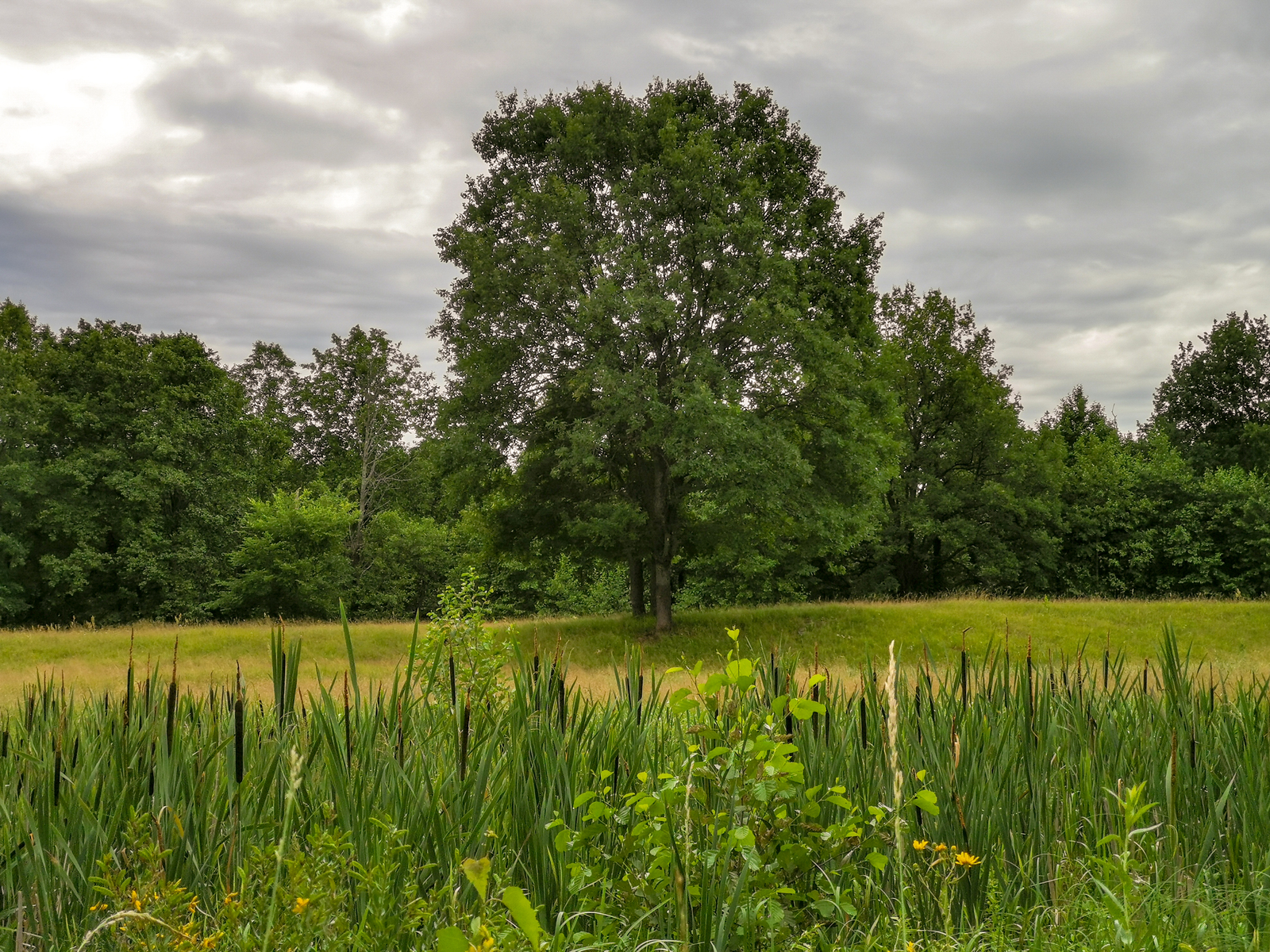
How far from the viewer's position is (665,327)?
18.2 m

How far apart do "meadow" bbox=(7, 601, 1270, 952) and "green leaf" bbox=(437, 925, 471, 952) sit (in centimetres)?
31

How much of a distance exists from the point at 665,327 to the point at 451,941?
57.7 feet

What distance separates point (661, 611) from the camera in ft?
66.5

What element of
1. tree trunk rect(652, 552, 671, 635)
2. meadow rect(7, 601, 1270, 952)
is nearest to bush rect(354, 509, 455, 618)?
tree trunk rect(652, 552, 671, 635)

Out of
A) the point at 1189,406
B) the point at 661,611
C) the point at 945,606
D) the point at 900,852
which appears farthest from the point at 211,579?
the point at 1189,406

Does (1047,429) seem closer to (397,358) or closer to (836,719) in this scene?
(397,358)

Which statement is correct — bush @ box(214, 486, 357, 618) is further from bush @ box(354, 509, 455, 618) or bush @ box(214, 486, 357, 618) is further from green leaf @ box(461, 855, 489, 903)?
green leaf @ box(461, 855, 489, 903)

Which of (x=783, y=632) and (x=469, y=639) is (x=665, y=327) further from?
(x=469, y=639)

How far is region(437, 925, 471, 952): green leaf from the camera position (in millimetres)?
1128

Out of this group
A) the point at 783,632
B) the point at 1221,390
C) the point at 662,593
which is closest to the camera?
the point at 783,632

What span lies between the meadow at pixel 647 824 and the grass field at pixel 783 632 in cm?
1342

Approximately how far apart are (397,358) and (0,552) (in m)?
18.0

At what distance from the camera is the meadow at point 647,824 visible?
77.7 inches

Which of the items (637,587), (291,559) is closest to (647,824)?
(637,587)
